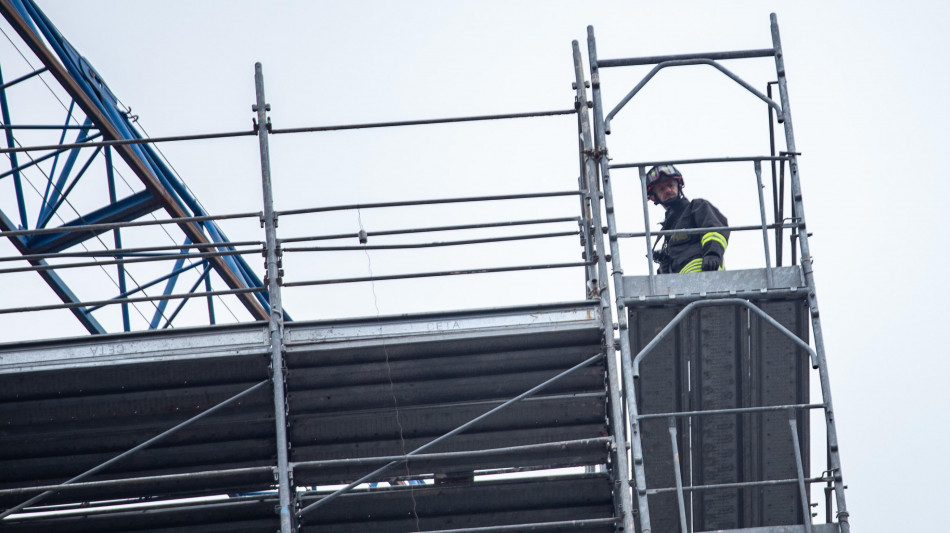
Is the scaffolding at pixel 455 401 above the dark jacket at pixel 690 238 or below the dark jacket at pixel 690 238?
below

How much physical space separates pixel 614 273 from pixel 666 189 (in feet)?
5.32

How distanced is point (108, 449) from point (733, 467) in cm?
456

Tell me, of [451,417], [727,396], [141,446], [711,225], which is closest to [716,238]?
[711,225]

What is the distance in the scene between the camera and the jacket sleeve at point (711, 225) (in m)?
8.99

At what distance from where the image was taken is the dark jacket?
905 centimetres

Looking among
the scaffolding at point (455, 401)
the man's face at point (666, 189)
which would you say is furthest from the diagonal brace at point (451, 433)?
the man's face at point (666, 189)

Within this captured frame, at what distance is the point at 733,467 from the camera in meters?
9.05

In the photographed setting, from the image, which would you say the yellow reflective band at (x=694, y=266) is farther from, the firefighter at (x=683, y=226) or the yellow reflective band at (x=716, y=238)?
the yellow reflective band at (x=716, y=238)

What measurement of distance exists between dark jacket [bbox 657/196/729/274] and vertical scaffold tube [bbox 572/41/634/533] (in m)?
0.70

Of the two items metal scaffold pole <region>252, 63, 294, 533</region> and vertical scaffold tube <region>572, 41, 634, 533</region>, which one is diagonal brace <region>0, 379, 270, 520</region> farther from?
vertical scaffold tube <region>572, 41, 634, 533</region>

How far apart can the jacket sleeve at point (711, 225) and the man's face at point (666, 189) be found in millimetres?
587

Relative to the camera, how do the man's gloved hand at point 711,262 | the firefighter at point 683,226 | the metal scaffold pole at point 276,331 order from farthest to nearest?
the firefighter at point 683,226 → the man's gloved hand at point 711,262 → the metal scaffold pole at point 276,331

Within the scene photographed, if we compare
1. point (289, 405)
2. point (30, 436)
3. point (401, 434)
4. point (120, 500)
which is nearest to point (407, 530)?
point (401, 434)

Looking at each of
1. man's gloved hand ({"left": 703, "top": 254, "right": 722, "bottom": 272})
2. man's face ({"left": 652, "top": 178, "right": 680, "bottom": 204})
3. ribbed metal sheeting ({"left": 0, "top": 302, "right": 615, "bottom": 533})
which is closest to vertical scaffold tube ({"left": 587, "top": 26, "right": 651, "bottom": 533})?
ribbed metal sheeting ({"left": 0, "top": 302, "right": 615, "bottom": 533})
